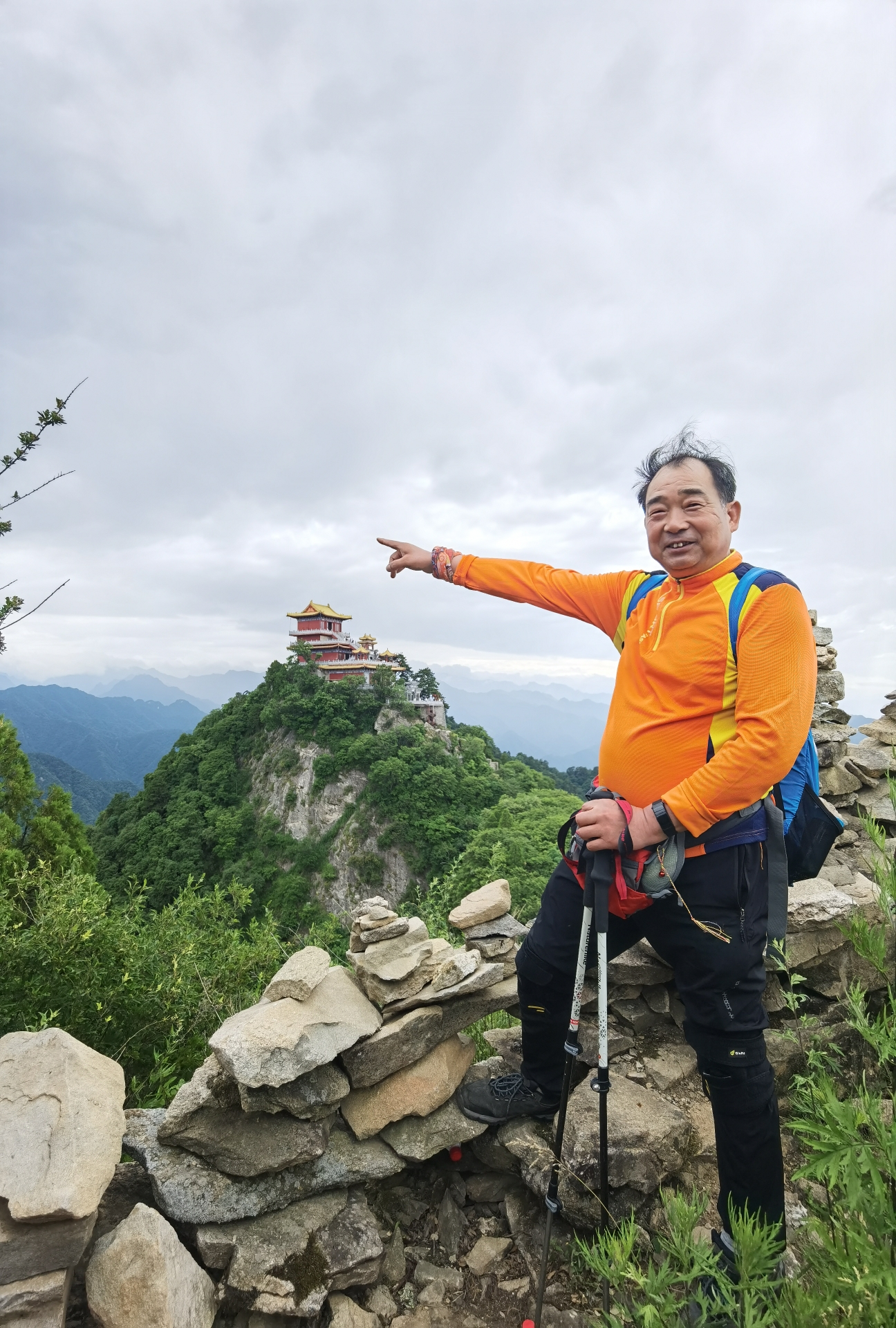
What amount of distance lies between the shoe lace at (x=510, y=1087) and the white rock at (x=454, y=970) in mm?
539

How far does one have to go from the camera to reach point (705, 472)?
8.63 feet

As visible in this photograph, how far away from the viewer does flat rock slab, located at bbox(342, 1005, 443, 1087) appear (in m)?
3.09

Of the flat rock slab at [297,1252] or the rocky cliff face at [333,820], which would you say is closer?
the flat rock slab at [297,1252]

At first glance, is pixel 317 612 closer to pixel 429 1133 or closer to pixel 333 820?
pixel 333 820

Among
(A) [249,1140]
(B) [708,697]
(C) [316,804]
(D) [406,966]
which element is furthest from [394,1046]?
(C) [316,804]

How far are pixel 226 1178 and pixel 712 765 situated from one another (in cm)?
279

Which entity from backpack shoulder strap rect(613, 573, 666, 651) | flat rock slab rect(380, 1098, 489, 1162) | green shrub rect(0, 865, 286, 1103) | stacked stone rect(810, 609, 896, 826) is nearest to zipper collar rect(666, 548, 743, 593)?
backpack shoulder strap rect(613, 573, 666, 651)

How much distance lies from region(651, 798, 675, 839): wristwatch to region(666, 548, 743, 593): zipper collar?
0.89 m

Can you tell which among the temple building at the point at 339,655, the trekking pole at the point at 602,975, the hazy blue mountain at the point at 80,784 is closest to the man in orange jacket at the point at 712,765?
the trekking pole at the point at 602,975

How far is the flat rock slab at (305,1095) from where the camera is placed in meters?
2.78

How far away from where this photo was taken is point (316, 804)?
42.3 m

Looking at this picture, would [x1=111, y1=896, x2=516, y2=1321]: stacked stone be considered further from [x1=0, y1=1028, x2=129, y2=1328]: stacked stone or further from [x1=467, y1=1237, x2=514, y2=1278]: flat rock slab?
[x1=467, y1=1237, x2=514, y2=1278]: flat rock slab

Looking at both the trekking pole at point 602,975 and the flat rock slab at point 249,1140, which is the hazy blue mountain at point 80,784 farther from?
the trekking pole at point 602,975

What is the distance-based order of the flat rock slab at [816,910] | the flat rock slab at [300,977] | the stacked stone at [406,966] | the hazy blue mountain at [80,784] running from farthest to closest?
the hazy blue mountain at [80,784] < the flat rock slab at [816,910] < the stacked stone at [406,966] < the flat rock slab at [300,977]
